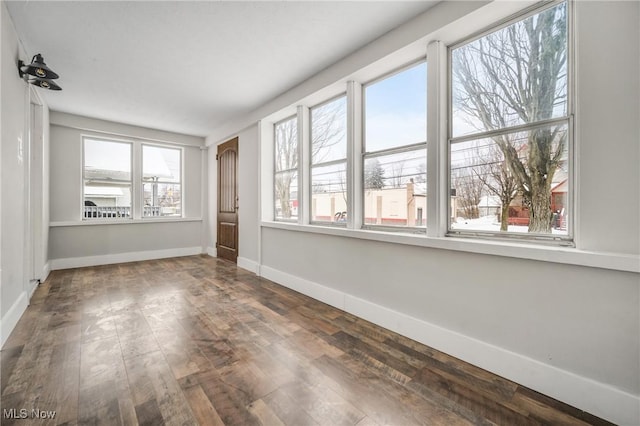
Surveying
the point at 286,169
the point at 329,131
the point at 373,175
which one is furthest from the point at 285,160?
the point at 373,175

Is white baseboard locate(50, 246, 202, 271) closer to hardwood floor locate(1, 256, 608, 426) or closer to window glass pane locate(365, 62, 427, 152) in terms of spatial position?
hardwood floor locate(1, 256, 608, 426)

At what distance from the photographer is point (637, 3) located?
143 centimetres

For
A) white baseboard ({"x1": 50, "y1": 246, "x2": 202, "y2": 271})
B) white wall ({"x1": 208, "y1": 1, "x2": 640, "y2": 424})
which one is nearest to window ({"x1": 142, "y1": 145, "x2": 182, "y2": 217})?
white baseboard ({"x1": 50, "y1": 246, "x2": 202, "y2": 271})

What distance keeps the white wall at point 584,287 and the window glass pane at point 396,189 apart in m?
0.42

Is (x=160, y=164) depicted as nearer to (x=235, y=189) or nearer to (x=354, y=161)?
(x=235, y=189)

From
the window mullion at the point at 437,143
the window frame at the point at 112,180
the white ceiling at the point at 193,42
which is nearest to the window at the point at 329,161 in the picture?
the white ceiling at the point at 193,42

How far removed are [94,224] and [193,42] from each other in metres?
4.24

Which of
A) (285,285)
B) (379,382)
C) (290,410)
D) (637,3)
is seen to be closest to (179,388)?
(290,410)

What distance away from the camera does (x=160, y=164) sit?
231 inches

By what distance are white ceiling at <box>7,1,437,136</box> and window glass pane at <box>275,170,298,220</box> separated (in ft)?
3.90

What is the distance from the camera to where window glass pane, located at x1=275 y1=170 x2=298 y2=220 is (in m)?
4.05

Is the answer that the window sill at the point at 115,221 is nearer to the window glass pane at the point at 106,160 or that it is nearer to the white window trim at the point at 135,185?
the white window trim at the point at 135,185

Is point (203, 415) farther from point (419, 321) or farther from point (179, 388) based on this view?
point (419, 321)

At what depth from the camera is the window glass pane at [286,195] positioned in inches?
159
